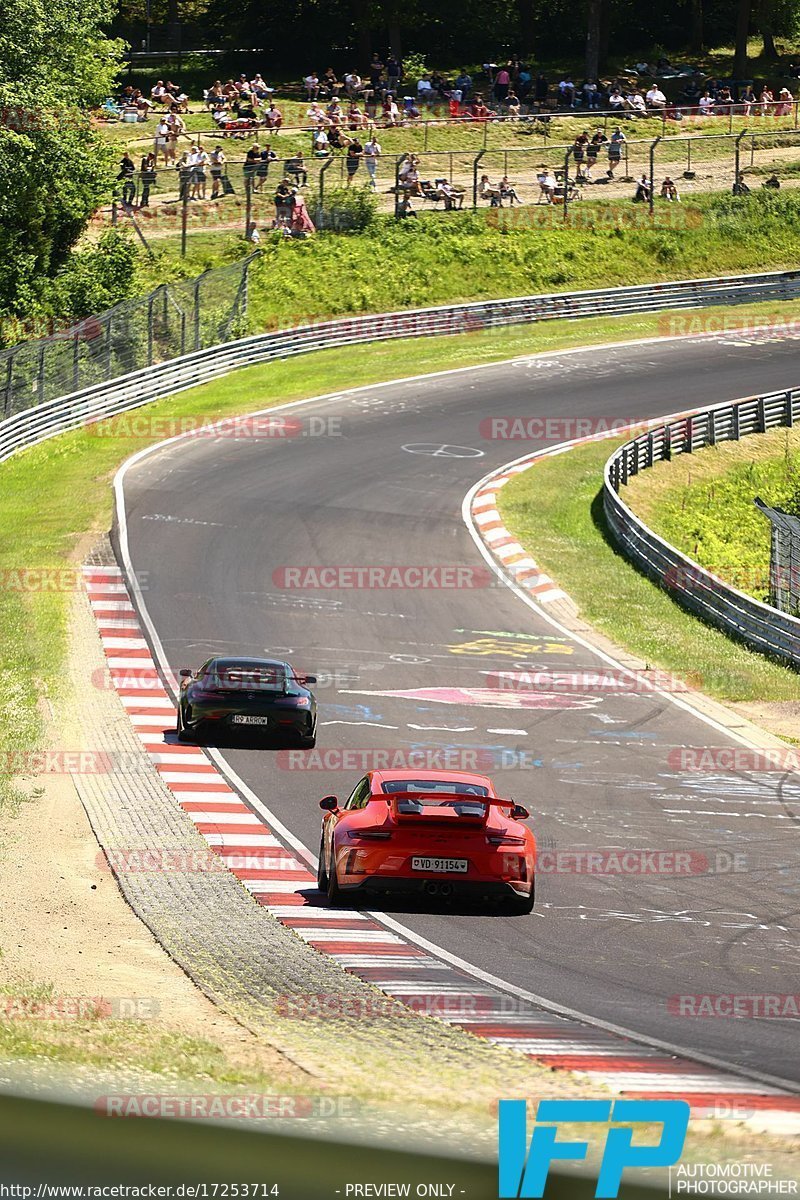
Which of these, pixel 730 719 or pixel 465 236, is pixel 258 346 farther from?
pixel 730 719

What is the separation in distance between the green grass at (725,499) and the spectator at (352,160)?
777 inches

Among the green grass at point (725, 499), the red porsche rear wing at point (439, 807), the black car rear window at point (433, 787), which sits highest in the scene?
the red porsche rear wing at point (439, 807)

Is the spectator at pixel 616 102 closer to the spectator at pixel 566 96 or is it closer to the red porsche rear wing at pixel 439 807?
the spectator at pixel 566 96

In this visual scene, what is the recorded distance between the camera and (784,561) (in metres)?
34.8

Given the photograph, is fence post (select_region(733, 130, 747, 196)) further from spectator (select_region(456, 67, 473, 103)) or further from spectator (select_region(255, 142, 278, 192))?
spectator (select_region(255, 142, 278, 192))

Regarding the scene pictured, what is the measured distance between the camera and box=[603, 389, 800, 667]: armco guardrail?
31.8m

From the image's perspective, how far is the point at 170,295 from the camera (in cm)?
5109

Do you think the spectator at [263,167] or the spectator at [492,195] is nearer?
the spectator at [263,167]

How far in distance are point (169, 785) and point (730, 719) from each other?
9489 mm

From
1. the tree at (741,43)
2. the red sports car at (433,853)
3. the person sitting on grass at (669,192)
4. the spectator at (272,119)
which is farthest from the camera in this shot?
the tree at (741,43)

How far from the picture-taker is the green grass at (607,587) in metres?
29.9

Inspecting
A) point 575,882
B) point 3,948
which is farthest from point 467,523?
point 3,948

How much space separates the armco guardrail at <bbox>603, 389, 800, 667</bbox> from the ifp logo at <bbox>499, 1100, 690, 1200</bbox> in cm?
2168

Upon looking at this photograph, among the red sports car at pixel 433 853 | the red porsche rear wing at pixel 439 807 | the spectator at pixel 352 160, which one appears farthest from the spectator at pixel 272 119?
the red sports car at pixel 433 853
